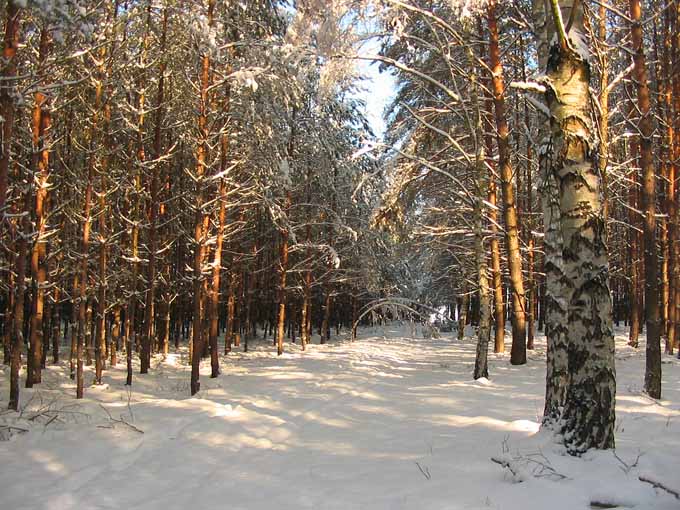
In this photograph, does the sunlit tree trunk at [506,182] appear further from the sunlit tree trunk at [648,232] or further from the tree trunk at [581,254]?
the tree trunk at [581,254]

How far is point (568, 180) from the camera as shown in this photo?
399 cm

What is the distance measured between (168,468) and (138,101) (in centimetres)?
1173

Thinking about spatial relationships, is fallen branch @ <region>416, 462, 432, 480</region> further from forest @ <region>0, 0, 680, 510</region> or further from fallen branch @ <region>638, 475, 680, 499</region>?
fallen branch @ <region>638, 475, 680, 499</region>

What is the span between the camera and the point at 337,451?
5.24m

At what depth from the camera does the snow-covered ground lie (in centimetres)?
346

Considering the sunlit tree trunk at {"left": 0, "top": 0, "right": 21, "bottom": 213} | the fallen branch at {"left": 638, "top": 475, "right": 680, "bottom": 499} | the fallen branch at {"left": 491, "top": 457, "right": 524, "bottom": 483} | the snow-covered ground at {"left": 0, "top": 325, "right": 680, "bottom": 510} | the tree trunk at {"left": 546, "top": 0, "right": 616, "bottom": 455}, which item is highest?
the sunlit tree trunk at {"left": 0, "top": 0, "right": 21, "bottom": 213}

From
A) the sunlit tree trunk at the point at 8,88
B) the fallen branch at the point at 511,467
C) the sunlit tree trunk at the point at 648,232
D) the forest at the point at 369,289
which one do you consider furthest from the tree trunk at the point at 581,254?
the sunlit tree trunk at the point at 8,88

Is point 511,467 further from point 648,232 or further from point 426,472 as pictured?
point 648,232

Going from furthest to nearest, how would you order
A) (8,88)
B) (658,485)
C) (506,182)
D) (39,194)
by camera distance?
(506,182) < (39,194) < (8,88) < (658,485)

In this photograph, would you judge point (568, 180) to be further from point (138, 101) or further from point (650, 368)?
point (138, 101)

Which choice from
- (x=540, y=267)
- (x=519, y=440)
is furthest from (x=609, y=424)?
(x=540, y=267)

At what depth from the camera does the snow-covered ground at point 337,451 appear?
136 inches

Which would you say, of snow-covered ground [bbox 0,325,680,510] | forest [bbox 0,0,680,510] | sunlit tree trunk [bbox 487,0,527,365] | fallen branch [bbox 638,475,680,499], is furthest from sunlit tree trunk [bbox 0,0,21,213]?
sunlit tree trunk [bbox 487,0,527,365]

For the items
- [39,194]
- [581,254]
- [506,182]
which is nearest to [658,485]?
[581,254]
